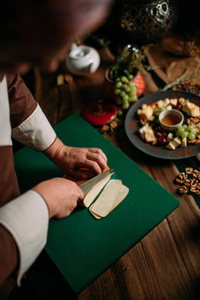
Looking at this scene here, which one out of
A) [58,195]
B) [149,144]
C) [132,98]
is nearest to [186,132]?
[149,144]

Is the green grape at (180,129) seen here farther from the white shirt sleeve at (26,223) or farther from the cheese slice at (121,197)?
the white shirt sleeve at (26,223)

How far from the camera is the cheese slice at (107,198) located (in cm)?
77

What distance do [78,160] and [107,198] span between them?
0.16 metres

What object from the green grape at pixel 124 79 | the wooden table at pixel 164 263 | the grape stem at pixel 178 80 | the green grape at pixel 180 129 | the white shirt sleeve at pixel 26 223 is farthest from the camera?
the grape stem at pixel 178 80

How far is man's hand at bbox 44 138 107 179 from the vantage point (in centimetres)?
80

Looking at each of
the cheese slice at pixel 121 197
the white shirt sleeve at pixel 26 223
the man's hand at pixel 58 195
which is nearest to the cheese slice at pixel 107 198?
the cheese slice at pixel 121 197

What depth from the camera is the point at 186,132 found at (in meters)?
0.87

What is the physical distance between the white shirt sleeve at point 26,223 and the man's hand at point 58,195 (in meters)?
0.02

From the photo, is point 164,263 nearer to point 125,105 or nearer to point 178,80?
point 125,105

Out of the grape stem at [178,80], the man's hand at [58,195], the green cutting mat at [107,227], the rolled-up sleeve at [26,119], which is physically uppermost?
the rolled-up sleeve at [26,119]

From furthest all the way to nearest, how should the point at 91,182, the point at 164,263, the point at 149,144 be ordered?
1. the point at 149,144
2. the point at 91,182
3. the point at 164,263

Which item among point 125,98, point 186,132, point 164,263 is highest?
point 125,98

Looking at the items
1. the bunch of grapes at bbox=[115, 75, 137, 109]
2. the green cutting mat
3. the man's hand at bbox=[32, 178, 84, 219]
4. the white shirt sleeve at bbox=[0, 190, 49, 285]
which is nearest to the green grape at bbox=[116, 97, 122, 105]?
the bunch of grapes at bbox=[115, 75, 137, 109]

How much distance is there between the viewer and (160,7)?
1104 mm
